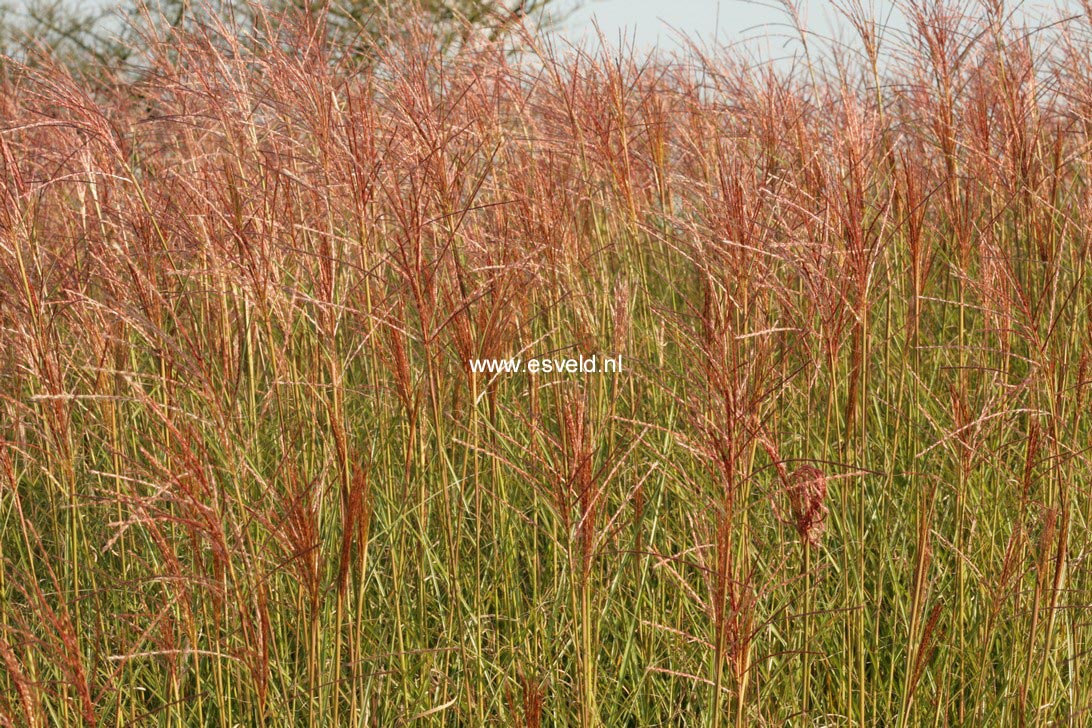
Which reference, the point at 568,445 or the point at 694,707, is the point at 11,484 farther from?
the point at 694,707

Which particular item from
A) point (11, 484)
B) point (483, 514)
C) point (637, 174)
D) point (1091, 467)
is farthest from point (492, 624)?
point (637, 174)

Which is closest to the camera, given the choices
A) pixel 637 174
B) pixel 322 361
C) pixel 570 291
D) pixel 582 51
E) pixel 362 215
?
pixel 362 215

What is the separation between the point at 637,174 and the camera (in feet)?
14.6

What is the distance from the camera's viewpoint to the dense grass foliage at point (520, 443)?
1.73 meters

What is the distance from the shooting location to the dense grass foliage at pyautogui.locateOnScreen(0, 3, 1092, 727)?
1732 millimetres

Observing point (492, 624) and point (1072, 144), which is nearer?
point (492, 624)

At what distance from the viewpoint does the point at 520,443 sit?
8.36 feet

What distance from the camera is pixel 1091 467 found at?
2207 mm

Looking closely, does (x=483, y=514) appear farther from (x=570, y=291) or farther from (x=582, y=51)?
(x=582, y=51)

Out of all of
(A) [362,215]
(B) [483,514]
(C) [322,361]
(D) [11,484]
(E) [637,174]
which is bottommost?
(B) [483,514]

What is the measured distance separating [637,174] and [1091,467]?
8.22 feet

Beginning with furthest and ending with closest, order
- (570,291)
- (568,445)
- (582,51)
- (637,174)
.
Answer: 1. (637,174)
2. (582,51)
3. (570,291)
4. (568,445)

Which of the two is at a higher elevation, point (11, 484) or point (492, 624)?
point (11, 484)

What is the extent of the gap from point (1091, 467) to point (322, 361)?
1615 millimetres
